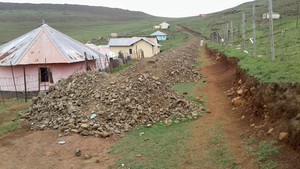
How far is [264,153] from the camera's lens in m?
6.61

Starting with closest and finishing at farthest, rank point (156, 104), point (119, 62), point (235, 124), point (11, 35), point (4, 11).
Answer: point (235, 124) < point (156, 104) < point (119, 62) < point (11, 35) < point (4, 11)

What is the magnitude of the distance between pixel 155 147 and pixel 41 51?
58.2 feet

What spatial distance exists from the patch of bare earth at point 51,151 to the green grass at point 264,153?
3.61 m

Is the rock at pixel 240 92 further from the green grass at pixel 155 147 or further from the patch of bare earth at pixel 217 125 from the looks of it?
the green grass at pixel 155 147

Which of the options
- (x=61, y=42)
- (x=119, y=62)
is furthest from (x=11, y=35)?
(x=61, y=42)

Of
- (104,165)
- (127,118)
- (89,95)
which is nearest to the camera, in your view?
(104,165)

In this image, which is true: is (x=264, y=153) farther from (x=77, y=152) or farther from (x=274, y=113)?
(x=77, y=152)

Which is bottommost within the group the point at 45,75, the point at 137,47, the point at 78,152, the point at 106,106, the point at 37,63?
the point at 78,152

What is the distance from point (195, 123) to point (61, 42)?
17942 millimetres

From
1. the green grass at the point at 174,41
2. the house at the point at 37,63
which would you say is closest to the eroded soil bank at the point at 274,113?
the house at the point at 37,63

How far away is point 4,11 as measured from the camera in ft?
483

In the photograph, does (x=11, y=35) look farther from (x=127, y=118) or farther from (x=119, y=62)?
(x=127, y=118)

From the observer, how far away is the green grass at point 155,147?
7.68 metres

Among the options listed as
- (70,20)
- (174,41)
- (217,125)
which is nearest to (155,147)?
(217,125)
